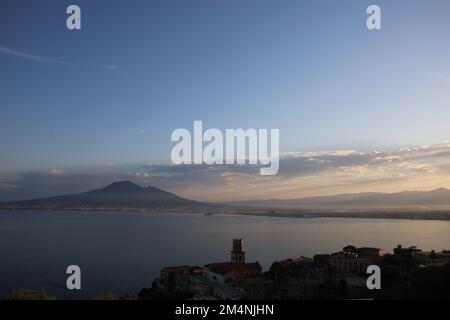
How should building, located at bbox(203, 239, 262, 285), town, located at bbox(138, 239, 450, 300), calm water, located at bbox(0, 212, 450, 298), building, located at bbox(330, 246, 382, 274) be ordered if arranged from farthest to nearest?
calm water, located at bbox(0, 212, 450, 298)
building, located at bbox(330, 246, 382, 274)
building, located at bbox(203, 239, 262, 285)
town, located at bbox(138, 239, 450, 300)

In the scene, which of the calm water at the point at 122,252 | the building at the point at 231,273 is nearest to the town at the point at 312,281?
the building at the point at 231,273

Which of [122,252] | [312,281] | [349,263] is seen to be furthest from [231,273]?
[122,252]

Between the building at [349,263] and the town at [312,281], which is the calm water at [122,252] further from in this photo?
the building at [349,263]

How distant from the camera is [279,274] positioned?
9969 mm

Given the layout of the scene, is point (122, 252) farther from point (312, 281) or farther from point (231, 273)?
point (312, 281)

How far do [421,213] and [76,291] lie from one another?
3811cm

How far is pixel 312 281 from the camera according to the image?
817 centimetres

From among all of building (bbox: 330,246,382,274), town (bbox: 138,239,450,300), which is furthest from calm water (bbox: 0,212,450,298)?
building (bbox: 330,246,382,274)

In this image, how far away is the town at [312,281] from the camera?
6.29 m

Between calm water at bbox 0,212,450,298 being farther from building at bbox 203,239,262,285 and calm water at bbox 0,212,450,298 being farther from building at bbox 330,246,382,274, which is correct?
building at bbox 330,246,382,274

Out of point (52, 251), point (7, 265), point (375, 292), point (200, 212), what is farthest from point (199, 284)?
point (200, 212)

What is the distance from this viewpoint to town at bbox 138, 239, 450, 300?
247 inches

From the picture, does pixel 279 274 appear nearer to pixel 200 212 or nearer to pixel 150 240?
pixel 150 240

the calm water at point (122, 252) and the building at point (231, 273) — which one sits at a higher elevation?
the building at point (231, 273)
